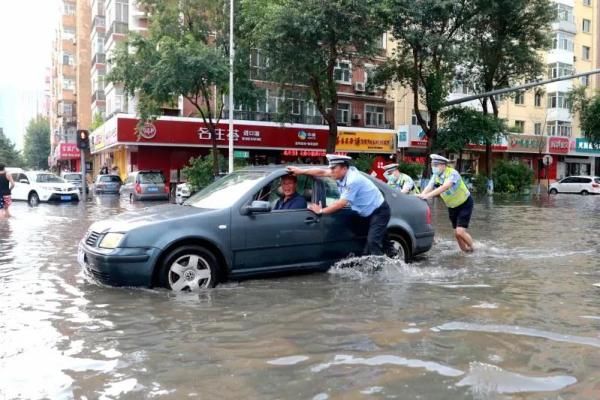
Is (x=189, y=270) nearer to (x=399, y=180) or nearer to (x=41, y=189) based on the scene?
(x=399, y=180)

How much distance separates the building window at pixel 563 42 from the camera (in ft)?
170

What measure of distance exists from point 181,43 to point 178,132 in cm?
898

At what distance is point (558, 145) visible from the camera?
166 ft

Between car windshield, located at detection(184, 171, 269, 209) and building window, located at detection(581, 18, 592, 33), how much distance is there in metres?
57.1

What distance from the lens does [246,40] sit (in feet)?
91.8

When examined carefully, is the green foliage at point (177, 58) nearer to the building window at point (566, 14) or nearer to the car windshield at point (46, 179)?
the car windshield at point (46, 179)

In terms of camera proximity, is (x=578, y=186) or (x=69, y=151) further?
(x=69, y=151)

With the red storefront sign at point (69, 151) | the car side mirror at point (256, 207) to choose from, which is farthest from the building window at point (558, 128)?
the car side mirror at point (256, 207)

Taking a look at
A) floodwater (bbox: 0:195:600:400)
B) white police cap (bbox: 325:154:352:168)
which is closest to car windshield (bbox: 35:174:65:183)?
floodwater (bbox: 0:195:600:400)

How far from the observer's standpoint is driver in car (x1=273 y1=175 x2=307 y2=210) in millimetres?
7070

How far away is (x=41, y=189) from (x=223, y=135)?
1209 cm

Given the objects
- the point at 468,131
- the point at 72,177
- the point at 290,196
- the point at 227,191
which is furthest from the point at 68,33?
the point at 290,196

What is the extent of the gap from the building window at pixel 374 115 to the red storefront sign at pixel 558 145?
16.9 m

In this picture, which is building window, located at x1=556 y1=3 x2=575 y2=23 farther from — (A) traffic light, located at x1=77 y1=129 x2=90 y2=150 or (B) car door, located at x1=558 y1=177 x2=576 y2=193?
(A) traffic light, located at x1=77 y1=129 x2=90 y2=150
